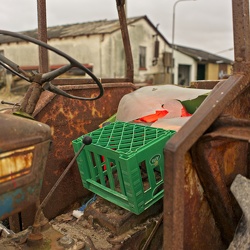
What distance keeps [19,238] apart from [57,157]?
0.62 m

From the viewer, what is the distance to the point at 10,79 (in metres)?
14.5

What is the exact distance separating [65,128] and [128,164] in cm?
71

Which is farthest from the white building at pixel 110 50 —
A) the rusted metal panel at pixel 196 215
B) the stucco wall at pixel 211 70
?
the rusted metal panel at pixel 196 215

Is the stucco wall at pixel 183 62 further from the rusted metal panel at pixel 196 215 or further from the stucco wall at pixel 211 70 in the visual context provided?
the rusted metal panel at pixel 196 215

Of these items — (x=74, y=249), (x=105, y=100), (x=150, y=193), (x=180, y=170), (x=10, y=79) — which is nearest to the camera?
(x=180, y=170)

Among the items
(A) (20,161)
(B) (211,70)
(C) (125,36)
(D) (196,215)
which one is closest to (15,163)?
(A) (20,161)

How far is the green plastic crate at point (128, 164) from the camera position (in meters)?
1.43

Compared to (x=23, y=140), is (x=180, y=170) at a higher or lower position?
lower

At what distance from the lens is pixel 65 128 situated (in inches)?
77.0

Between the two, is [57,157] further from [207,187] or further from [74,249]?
[207,187]

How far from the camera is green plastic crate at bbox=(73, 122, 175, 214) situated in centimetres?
143

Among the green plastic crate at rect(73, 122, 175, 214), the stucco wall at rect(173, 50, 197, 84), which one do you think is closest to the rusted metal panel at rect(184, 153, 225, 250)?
the green plastic crate at rect(73, 122, 175, 214)

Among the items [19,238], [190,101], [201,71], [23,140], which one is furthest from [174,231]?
[201,71]

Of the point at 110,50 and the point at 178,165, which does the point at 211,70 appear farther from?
the point at 178,165
